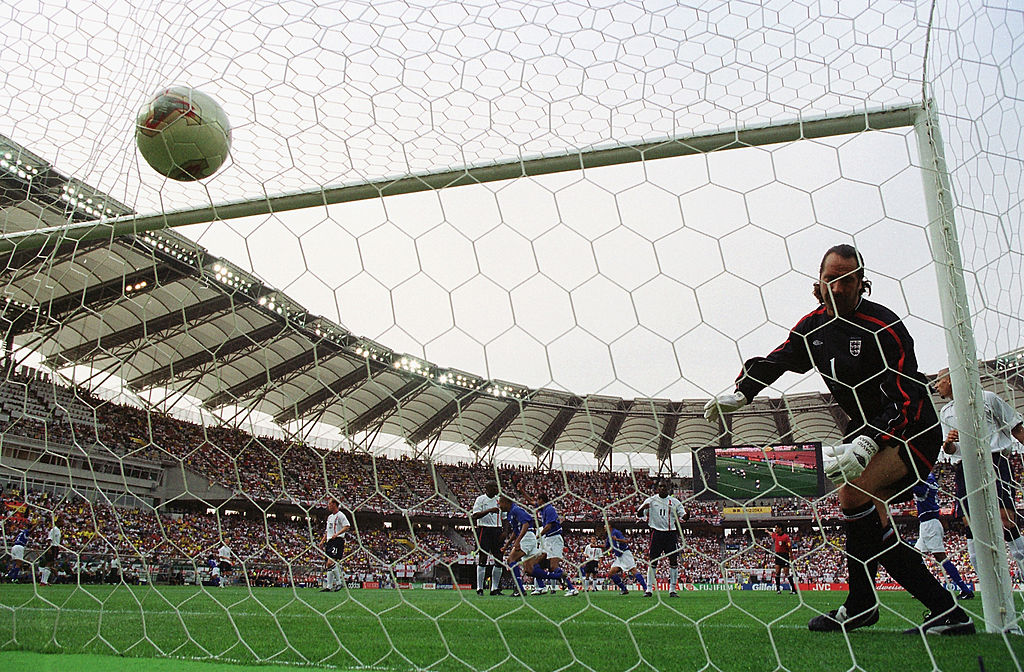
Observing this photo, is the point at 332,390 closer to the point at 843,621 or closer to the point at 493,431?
the point at 493,431

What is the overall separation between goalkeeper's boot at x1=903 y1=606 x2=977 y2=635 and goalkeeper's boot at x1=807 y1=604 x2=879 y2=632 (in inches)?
6.8

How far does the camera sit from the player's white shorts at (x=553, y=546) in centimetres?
713

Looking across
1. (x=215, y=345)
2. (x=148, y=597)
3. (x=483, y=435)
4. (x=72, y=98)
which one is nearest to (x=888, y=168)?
(x=483, y=435)

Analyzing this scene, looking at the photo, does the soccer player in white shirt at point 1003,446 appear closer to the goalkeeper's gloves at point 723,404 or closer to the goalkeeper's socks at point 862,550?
the goalkeeper's socks at point 862,550

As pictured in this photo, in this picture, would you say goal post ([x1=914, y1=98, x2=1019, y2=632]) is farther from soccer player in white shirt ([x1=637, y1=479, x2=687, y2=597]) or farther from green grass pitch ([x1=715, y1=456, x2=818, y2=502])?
soccer player in white shirt ([x1=637, y1=479, x2=687, y2=597])

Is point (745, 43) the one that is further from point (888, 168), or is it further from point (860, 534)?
point (860, 534)

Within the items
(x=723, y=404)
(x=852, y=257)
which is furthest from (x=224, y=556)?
(x=852, y=257)

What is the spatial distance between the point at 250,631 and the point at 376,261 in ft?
5.57

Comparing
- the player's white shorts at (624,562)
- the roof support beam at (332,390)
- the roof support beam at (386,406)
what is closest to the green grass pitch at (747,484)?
the roof support beam at (386,406)

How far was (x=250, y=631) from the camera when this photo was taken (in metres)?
2.86

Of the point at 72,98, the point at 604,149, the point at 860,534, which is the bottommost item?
the point at 860,534

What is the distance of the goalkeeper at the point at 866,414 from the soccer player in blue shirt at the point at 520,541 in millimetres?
3547

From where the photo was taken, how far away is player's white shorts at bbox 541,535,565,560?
7129mm

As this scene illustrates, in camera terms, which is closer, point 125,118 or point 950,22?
point 950,22
